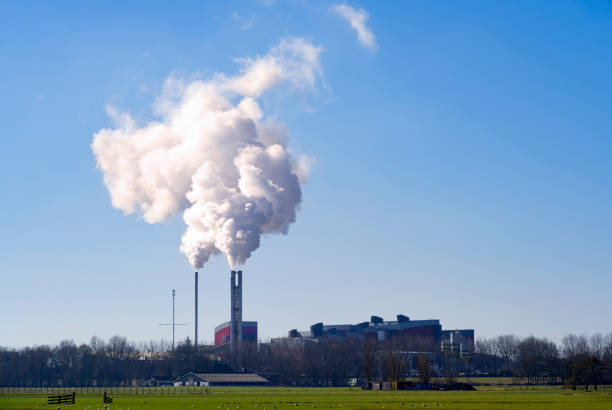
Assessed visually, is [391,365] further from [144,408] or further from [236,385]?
[144,408]

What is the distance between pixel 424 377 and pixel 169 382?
66959 millimetres

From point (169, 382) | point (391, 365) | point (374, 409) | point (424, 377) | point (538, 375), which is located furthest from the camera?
point (169, 382)

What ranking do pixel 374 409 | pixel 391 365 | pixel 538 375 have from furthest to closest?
1. pixel 538 375
2. pixel 391 365
3. pixel 374 409

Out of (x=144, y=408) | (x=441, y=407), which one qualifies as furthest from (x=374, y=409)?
(x=144, y=408)

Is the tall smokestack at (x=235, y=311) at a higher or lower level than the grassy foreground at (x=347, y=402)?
higher

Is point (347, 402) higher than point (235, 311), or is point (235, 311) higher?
point (235, 311)

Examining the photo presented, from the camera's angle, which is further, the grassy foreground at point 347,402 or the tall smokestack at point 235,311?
the tall smokestack at point 235,311

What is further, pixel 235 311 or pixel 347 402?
pixel 235 311

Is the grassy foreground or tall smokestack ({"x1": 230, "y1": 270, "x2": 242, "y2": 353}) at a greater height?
tall smokestack ({"x1": 230, "y1": 270, "x2": 242, "y2": 353})

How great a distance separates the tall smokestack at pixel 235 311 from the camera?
188000 millimetres

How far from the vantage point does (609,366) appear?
138 metres

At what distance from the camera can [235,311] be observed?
7603 inches

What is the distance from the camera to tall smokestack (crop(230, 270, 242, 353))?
7402 inches

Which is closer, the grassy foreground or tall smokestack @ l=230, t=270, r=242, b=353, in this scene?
the grassy foreground
